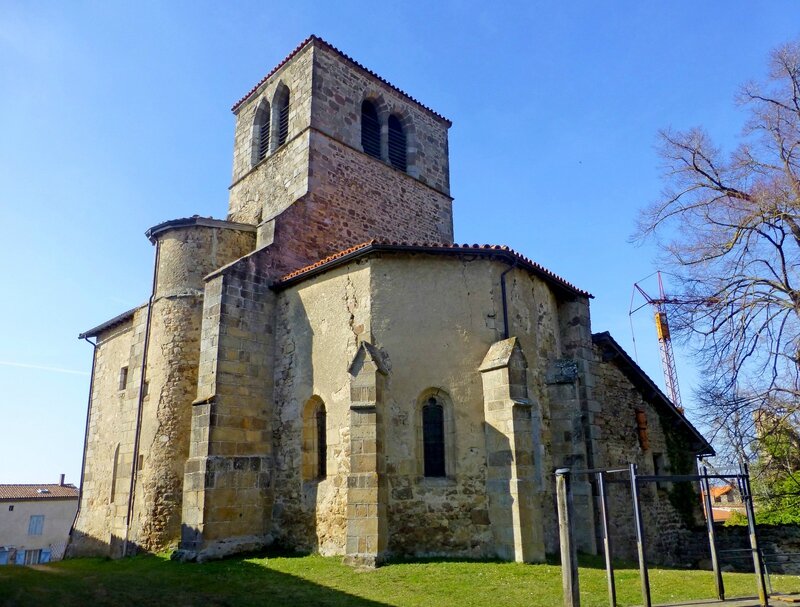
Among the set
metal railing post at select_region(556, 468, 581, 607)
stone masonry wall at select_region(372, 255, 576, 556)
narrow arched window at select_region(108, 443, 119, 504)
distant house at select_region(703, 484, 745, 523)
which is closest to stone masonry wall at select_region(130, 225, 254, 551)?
narrow arched window at select_region(108, 443, 119, 504)

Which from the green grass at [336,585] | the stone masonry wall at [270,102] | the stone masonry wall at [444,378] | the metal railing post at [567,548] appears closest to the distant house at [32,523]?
the stone masonry wall at [270,102]

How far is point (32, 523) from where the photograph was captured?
35.3m

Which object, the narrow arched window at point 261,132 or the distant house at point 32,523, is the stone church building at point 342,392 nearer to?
the narrow arched window at point 261,132

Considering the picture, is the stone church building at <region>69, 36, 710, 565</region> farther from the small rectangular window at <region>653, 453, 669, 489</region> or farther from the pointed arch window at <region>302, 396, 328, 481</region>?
the small rectangular window at <region>653, 453, 669, 489</region>

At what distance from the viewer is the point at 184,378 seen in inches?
547

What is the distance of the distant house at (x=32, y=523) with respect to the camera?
34281mm

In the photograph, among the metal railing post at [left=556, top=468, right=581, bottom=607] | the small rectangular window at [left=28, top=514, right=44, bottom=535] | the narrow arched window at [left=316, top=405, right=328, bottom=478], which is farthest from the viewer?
the small rectangular window at [left=28, top=514, right=44, bottom=535]

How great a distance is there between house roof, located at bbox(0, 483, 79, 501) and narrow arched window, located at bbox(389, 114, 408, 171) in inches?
1177

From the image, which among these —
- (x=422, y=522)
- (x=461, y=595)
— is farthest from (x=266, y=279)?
(x=461, y=595)

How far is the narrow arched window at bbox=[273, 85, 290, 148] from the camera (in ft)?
59.2

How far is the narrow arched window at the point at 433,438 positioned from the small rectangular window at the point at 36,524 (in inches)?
1359

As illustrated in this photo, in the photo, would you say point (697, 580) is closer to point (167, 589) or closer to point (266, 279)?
point (167, 589)

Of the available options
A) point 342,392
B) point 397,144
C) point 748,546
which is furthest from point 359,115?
point 748,546

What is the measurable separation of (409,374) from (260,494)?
14.0 ft
